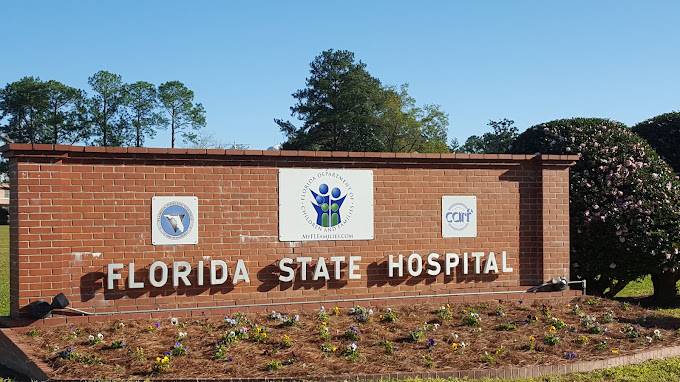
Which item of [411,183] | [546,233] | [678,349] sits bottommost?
[678,349]

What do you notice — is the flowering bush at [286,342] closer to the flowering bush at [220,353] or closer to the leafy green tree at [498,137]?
the flowering bush at [220,353]

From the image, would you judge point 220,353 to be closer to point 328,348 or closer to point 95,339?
point 328,348

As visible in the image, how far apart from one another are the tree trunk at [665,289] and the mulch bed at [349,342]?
348cm

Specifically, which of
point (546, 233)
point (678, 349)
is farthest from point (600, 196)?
point (678, 349)

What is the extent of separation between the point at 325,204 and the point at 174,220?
86.9 inches

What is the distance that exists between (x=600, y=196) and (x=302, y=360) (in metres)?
7.18

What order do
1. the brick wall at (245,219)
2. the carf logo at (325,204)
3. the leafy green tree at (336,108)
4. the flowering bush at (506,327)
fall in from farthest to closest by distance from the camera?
the leafy green tree at (336,108), the carf logo at (325,204), the flowering bush at (506,327), the brick wall at (245,219)

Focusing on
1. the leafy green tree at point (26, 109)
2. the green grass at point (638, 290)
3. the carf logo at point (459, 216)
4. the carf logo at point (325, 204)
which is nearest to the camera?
the carf logo at point (325, 204)

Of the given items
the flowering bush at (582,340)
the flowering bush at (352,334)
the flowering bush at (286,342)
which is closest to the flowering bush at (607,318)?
the flowering bush at (582,340)

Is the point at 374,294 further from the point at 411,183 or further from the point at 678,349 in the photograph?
the point at 678,349

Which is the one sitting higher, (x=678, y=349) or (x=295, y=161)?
(x=295, y=161)

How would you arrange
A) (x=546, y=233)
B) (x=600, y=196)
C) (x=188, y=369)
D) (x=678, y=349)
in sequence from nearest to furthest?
(x=188, y=369) → (x=678, y=349) → (x=546, y=233) → (x=600, y=196)

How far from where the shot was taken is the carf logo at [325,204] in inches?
429

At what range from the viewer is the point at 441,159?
1170cm
